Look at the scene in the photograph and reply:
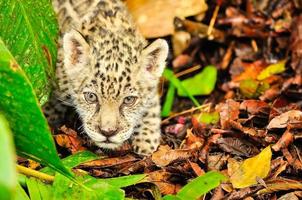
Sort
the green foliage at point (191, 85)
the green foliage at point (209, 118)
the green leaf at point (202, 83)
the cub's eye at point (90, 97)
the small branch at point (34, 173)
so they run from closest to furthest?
the small branch at point (34, 173) → the cub's eye at point (90, 97) → the green foliage at point (209, 118) → the green foliage at point (191, 85) → the green leaf at point (202, 83)

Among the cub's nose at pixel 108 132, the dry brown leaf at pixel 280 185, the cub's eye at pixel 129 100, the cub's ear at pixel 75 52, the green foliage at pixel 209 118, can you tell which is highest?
the cub's ear at pixel 75 52

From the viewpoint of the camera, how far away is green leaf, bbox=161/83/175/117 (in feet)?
21.9

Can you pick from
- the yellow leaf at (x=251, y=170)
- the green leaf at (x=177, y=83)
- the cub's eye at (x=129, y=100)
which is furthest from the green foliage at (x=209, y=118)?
the yellow leaf at (x=251, y=170)

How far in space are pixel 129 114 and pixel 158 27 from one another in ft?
6.65

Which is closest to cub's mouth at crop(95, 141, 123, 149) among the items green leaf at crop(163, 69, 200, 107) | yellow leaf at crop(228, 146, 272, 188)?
yellow leaf at crop(228, 146, 272, 188)

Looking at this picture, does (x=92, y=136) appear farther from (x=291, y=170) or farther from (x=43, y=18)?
(x=291, y=170)

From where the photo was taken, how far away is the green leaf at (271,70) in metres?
6.84

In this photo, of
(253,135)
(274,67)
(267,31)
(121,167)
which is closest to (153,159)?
(121,167)

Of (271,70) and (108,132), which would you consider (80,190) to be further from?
(271,70)

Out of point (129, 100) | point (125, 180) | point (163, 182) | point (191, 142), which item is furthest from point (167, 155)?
point (125, 180)

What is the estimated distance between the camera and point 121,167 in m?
5.20

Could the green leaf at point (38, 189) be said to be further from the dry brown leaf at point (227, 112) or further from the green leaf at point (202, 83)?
the green leaf at point (202, 83)

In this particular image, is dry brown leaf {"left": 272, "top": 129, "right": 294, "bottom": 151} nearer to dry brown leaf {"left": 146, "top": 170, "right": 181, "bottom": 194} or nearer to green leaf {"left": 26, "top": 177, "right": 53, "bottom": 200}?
dry brown leaf {"left": 146, "top": 170, "right": 181, "bottom": 194}

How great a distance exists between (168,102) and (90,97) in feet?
5.28
